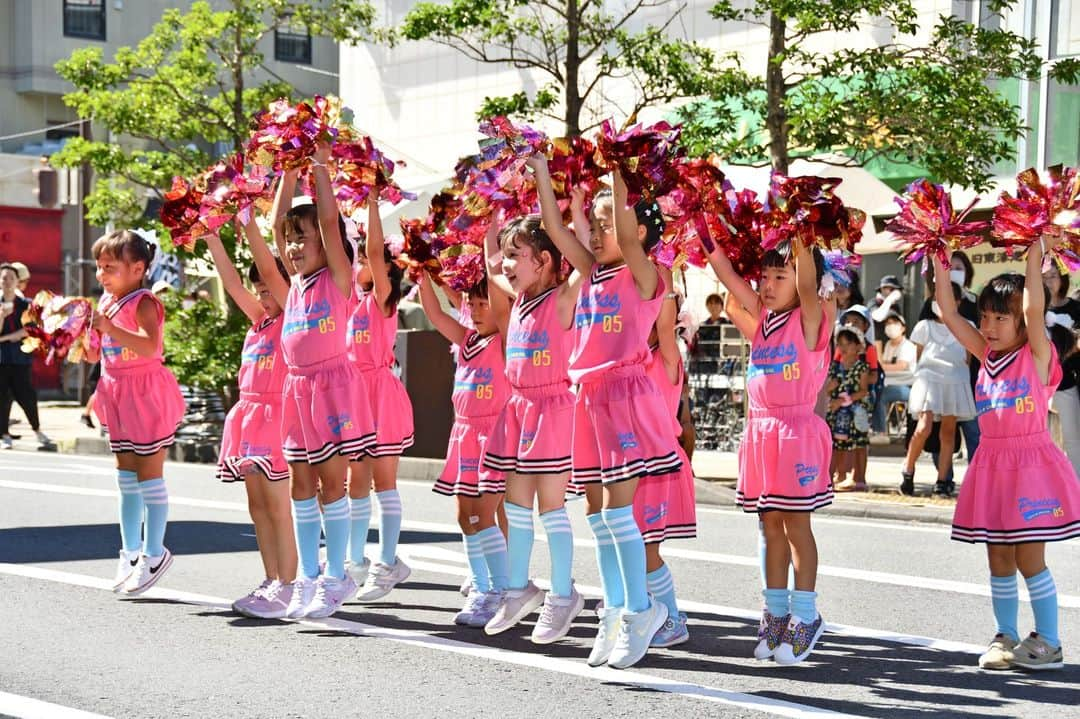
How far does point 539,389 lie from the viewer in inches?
282

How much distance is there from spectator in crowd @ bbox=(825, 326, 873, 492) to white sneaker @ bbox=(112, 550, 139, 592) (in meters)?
7.20

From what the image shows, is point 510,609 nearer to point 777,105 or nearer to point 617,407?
point 617,407

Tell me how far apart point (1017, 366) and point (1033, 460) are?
41 centimetres


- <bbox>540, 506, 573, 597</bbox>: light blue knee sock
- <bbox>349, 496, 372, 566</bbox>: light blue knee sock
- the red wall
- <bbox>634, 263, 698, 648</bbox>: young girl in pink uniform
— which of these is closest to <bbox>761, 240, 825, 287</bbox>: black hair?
<bbox>634, 263, 698, 648</bbox>: young girl in pink uniform

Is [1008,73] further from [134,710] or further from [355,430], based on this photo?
[134,710]

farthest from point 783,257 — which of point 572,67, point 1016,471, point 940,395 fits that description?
point 572,67

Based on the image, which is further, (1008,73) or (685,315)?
(1008,73)

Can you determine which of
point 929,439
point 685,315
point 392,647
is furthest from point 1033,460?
point 929,439

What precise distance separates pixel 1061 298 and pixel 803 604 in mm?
6596

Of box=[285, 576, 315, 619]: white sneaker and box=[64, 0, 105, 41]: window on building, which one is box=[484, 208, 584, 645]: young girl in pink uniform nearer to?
box=[285, 576, 315, 619]: white sneaker

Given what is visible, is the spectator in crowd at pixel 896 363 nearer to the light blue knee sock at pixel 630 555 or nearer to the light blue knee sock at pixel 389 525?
the light blue knee sock at pixel 389 525

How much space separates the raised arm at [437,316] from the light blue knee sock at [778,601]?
2184mm

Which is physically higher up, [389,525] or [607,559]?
[607,559]

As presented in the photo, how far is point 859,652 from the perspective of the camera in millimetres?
7145
